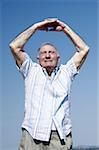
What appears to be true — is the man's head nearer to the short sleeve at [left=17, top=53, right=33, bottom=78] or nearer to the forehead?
the forehead

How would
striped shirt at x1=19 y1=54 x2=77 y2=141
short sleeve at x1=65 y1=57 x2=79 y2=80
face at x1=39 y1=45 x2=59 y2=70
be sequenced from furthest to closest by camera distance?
short sleeve at x1=65 y1=57 x2=79 y2=80 → face at x1=39 y1=45 x2=59 y2=70 → striped shirt at x1=19 y1=54 x2=77 y2=141

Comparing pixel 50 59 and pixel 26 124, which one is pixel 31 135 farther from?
pixel 50 59

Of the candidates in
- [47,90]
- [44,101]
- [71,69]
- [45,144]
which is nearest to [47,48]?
[71,69]

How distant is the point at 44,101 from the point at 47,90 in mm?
155

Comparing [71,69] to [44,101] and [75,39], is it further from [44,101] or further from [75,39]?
[44,101]

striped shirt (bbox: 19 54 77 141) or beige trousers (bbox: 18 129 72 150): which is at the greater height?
striped shirt (bbox: 19 54 77 141)

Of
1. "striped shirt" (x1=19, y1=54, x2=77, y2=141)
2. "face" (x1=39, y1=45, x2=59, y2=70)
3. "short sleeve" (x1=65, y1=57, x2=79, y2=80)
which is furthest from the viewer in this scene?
"short sleeve" (x1=65, y1=57, x2=79, y2=80)

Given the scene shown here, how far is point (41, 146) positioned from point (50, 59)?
113cm

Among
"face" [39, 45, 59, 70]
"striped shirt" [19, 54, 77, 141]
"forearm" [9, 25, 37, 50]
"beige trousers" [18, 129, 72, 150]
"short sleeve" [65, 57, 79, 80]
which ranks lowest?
"beige trousers" [18, 129, 72, 150]

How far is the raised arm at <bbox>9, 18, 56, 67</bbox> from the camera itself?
6422 millimetres

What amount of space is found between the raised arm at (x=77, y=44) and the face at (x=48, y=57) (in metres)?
0.31

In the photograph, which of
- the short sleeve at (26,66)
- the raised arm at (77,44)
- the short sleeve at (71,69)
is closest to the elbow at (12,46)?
the short sleeve at (26,66)

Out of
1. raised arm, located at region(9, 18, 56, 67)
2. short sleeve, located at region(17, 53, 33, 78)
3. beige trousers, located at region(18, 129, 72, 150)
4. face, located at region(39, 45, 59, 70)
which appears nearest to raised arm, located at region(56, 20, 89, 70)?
raised arm, located at region(9, 18, 56, 67)

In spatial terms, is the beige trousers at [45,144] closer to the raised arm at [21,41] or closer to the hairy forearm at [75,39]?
the raised arm at [21,41]
